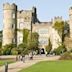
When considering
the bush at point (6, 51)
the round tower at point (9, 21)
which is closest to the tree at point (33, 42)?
the round tower at point (9, 21)

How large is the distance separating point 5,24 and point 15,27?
2.61 m

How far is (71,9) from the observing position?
8550 cm

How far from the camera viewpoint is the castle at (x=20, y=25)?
87188mm

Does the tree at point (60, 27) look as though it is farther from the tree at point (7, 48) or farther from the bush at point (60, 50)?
the tree at point (7, 48)

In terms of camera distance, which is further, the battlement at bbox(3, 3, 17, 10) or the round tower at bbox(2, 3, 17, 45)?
the battlement at bbox(3, 3, 17, 10)

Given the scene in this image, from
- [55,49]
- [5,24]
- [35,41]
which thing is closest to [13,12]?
[5,24]

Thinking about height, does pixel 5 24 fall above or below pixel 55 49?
above

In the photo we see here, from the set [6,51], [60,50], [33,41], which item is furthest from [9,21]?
[60,50]

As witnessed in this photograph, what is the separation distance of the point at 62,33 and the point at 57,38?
1925 mm

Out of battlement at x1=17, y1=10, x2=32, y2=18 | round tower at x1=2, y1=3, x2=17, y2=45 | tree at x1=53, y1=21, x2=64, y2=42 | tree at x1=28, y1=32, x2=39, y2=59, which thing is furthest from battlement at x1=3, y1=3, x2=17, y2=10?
tree at x1=53, y1=21, x2=64, y2=42

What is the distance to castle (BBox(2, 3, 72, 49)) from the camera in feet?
286

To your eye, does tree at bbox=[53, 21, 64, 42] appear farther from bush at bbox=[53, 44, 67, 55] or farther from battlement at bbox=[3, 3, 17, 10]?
battlement at bbox=[3, 3, 17, 10]

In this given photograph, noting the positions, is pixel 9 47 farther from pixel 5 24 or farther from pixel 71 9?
pixel 71 9

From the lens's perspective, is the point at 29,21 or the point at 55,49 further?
the point at 29,21
